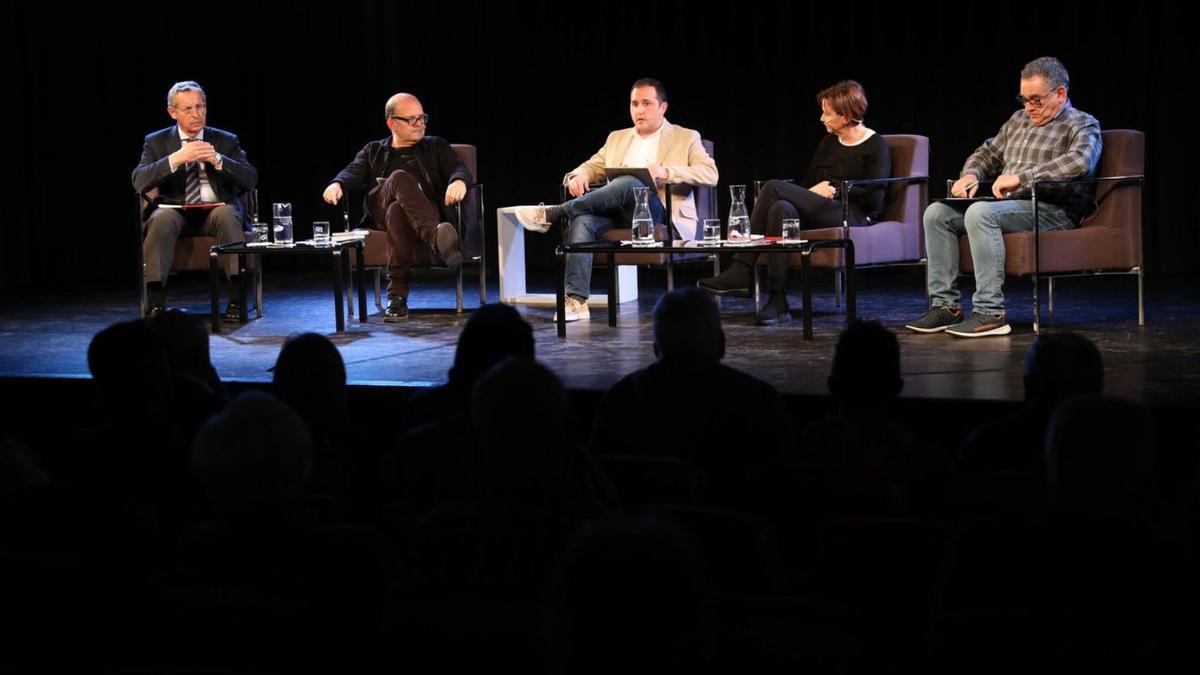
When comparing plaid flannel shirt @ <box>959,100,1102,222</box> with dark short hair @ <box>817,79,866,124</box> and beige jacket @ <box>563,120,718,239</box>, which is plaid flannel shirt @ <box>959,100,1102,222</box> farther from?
beige jacket @ <box>563,120,718,239</box>

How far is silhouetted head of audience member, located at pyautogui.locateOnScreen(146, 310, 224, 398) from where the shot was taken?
2.98 metres

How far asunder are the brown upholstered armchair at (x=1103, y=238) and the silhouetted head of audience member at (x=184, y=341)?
10.7 feet

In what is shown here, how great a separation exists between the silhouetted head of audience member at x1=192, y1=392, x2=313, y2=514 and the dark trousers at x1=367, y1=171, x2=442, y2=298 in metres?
4.52

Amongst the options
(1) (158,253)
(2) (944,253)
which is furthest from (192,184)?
(2) (944,253)

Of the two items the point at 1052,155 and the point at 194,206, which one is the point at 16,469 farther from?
the point at 194,206

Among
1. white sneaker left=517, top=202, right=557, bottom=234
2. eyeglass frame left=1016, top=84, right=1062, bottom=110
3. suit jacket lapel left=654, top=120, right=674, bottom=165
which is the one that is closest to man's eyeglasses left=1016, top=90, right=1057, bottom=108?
eyeglass frame left=1016, top=84, right=1062, bottom=110

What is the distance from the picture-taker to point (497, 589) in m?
1.64

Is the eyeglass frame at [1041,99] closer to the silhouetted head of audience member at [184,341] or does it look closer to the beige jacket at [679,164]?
the beige jacket at [679,164]

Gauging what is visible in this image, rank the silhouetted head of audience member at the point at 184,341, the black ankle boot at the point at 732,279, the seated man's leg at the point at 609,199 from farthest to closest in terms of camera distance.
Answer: the seated man's leg at the point at 609,199 → the black ankle boot at the point at 732,279 → the silhouetted head of audience member at the point at 184,341

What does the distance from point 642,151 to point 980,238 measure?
1776 mm

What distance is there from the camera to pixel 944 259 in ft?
17.9

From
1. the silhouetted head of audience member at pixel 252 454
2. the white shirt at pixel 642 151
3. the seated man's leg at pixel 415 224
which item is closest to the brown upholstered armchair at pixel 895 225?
the white shirt at pixel 642 151

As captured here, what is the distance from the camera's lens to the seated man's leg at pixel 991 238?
17.2 feet

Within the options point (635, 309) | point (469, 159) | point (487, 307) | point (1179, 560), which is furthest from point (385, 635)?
point (469, 159)
